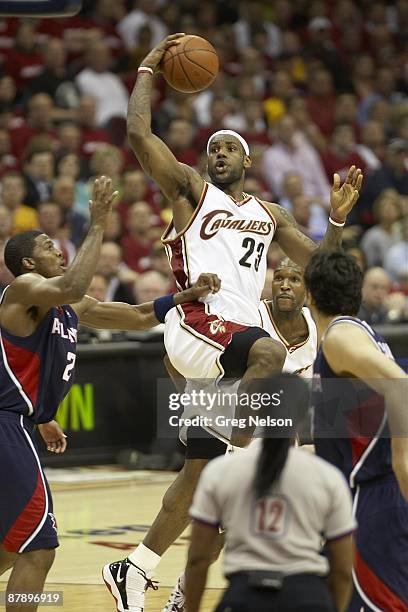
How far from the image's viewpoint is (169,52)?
753 cm

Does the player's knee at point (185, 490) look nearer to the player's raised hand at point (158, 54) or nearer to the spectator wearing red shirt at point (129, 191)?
the player's raised hand at point (158, 54)

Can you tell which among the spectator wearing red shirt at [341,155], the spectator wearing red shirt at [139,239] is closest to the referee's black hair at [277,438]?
the spectator wearing red shirt at [139,239]

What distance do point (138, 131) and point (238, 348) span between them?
4.35 feet

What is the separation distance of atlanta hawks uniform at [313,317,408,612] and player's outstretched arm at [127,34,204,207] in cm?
219

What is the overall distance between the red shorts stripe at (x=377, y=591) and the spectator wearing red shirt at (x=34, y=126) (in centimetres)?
1116

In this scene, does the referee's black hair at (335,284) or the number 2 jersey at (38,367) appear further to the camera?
the number 2 jersey at (38,367)

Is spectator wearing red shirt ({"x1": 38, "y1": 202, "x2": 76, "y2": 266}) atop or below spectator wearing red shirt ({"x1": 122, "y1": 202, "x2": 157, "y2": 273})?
atop

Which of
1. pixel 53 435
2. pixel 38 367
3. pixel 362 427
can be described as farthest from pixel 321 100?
pixel 362 427

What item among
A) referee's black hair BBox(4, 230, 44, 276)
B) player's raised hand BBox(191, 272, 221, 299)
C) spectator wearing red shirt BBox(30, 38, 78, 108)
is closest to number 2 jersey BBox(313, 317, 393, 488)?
player's raised hand BBox(191, 272, 221, 299)

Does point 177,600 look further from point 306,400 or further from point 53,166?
point 53,166

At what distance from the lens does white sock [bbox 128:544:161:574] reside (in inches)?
275

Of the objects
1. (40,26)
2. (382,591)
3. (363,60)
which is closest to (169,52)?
(382,591)

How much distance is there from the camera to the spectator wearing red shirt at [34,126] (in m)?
15.5

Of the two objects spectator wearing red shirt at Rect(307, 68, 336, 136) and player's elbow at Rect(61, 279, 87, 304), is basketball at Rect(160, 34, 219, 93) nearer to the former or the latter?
player's elbow at Rect(61, 279, 87, 304)
